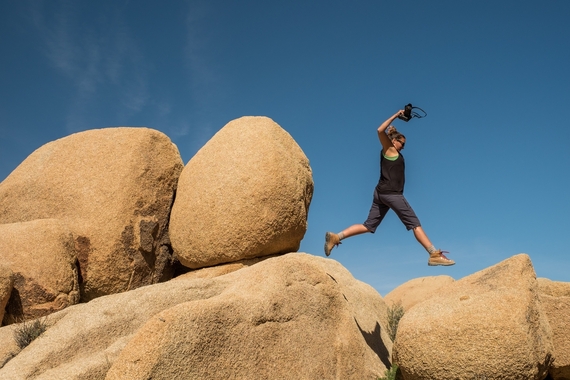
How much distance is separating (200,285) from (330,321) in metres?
1.86

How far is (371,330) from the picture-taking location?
402 inches

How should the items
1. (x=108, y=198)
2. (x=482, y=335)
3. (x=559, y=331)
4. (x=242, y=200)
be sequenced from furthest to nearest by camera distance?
(x=108, y=198) < (x=242, y=200) < (x=559, y=331) < (x=482, y=335)

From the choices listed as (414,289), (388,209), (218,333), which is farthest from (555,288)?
(414,289)

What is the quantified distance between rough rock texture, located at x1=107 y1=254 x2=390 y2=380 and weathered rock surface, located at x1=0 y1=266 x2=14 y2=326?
142 inches

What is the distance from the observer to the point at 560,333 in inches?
334

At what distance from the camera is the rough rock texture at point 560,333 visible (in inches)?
328

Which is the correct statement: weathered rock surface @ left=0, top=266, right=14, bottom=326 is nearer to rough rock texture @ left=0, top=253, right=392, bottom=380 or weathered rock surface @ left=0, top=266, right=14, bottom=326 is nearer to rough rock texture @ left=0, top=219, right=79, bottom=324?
rough rock texture @ left=0, top=219, right=79, bottom=324

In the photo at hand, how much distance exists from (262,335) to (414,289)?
11.7 m

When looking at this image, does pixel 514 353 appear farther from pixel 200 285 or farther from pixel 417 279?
pixel 417 279

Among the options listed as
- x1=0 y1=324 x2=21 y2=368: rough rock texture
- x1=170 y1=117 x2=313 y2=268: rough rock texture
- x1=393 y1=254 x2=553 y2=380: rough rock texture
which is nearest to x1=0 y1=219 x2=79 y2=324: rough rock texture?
x1=0 y1=324 x2=21 y2=368: rough rock texture

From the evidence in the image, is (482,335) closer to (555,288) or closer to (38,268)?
(555,288)

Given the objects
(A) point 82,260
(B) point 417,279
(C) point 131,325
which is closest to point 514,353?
(C) point 131,325

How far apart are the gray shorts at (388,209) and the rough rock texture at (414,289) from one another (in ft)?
26.3

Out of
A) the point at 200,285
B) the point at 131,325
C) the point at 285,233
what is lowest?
the point at 131,325
